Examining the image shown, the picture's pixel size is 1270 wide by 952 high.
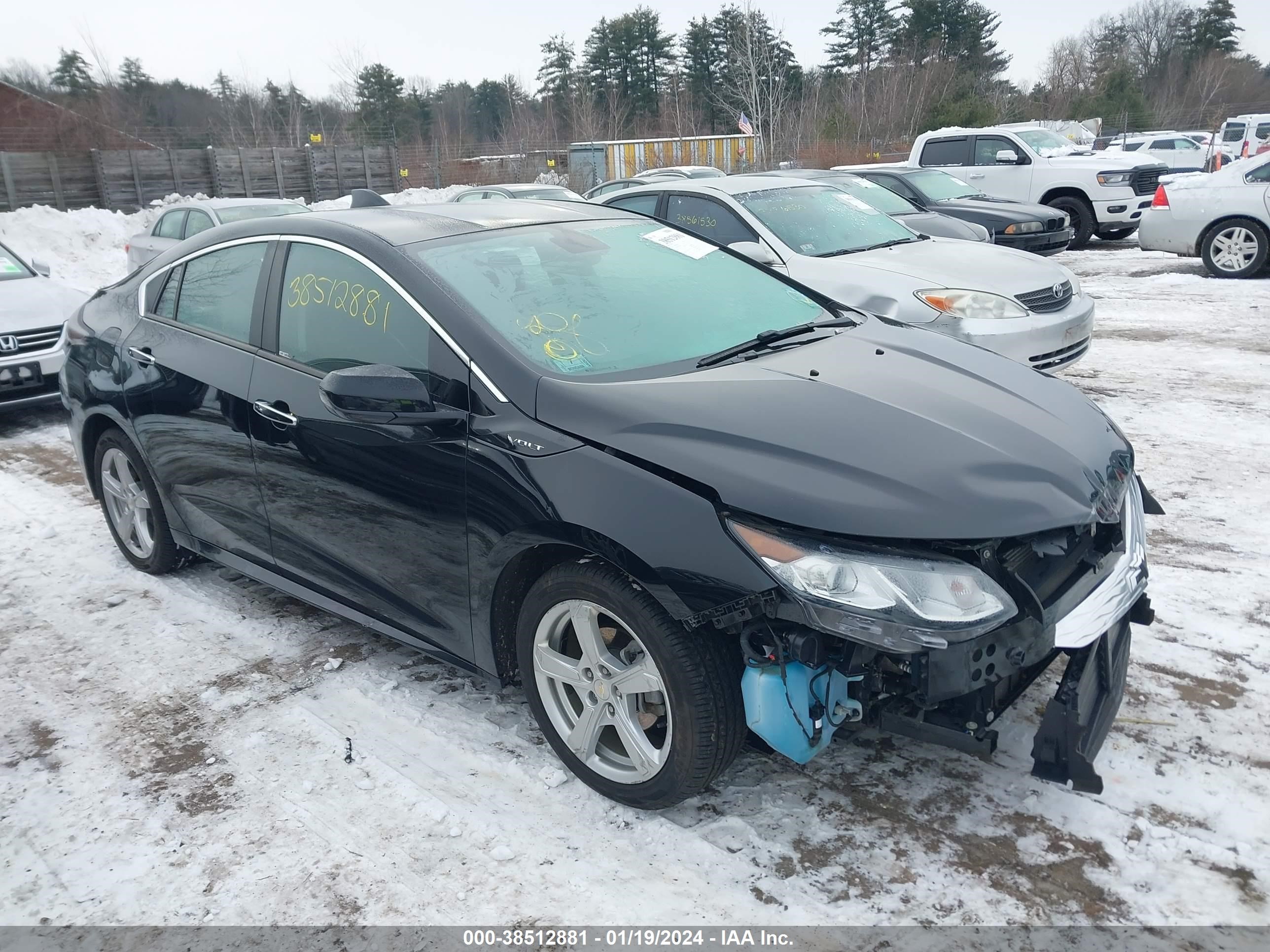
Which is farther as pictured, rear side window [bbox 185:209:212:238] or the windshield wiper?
rear side window [bbox 185:209:212:238]

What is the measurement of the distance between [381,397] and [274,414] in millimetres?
858

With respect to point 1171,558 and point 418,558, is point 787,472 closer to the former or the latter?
point 418,558

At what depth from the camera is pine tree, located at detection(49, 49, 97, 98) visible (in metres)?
43.2

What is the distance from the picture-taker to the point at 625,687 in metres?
2.70

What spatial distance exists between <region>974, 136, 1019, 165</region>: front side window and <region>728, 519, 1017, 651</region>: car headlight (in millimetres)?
14804

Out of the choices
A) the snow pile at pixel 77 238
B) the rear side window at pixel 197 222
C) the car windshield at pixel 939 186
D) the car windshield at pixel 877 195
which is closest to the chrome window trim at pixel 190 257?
the car windshield at pixel 877 195

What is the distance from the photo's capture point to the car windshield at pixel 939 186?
498 inches

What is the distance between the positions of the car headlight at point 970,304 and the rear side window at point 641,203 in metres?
2.50

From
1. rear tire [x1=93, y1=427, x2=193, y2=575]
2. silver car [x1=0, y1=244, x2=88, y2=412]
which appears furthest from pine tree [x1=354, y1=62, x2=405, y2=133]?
rear tire [x1=93, y1=427, x2=193, y2=575]

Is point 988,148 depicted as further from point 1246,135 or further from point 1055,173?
point 1246,135

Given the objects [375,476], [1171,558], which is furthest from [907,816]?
[1171,558]

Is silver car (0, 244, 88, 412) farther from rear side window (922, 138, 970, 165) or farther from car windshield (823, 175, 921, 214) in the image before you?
rear side window (922, 138, 970, 165)

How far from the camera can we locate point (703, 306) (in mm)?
3504

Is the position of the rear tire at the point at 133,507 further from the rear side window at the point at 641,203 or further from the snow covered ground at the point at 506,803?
the rear side window at the point at 641,203
